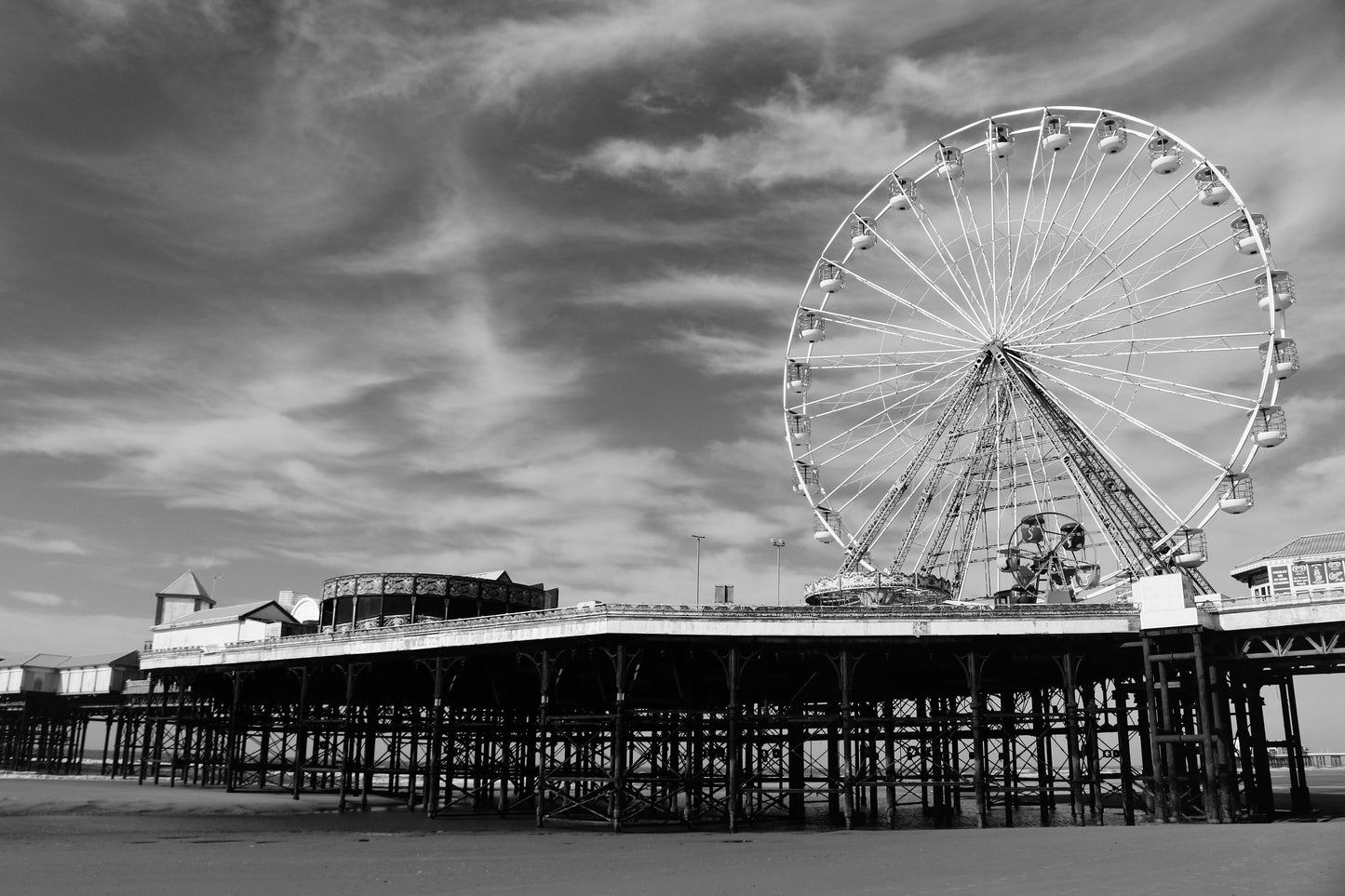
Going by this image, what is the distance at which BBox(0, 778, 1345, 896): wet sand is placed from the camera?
24812 mm

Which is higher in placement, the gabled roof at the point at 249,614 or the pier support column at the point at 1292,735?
the gabled roof at the point at 249,614

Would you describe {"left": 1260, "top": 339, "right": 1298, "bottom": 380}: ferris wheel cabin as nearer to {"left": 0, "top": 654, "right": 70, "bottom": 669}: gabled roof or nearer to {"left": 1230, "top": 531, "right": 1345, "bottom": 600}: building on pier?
{"left": 1230, "top": 531, "right": 1345, "bottom": 600}: building on pier

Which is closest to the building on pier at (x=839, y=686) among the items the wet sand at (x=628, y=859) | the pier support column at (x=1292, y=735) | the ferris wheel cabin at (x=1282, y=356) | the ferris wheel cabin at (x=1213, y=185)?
the pier support column at (x=1292, y=735)

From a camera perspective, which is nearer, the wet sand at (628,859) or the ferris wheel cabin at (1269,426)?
the wet sand at (628,859)

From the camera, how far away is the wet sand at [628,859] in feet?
81.4

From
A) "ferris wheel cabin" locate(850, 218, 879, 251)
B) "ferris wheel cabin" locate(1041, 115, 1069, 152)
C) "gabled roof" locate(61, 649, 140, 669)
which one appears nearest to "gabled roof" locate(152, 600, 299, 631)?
"gabled roof" locate(61, 649, 140, 669)

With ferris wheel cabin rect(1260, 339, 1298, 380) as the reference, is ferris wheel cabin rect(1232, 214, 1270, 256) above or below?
above

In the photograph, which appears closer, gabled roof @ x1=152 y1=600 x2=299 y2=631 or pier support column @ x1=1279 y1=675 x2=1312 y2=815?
pier support column @ x1=1279 y1=675 x2=1312 y2=815

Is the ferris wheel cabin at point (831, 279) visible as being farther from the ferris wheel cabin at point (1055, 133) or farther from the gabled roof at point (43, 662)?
the gabled roof at point (43, 662)

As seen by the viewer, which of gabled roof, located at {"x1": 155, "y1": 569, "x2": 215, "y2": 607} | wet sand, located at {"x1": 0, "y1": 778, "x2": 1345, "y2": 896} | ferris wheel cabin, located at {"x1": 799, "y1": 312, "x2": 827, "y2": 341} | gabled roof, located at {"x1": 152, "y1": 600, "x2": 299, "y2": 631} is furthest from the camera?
gabled roof, located at {"x1": 155, "y1": 569, "x2": 215, "y2": 607}

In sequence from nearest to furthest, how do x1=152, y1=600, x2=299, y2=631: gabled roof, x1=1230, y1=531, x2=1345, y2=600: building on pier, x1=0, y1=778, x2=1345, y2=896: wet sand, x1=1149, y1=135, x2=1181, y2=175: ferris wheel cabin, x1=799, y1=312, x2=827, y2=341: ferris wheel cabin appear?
1. x1=0, y1=778, x2=1345, y2=896: wet sand
2. x1=1230, y1=531, x2=1345, y2=600: building on pier
3. x1=1149, y1=135, x2=1181, y2=175: ferris wheel cabin
4. x1=799, y1=312, x2=827, y2=341: ferris wheel cabin
5. x1=152, y1=600, x2=299, y2=631: gabled roof

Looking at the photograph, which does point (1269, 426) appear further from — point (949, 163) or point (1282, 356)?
point (949, 163)

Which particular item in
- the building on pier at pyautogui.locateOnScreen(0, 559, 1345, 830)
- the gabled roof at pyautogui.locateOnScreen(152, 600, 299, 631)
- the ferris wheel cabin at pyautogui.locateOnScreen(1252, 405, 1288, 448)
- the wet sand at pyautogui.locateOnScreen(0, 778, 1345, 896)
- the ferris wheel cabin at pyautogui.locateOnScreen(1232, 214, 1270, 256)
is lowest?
the wet sand at pyautogui.locateOnScreen(0, 778, 1345, 896)

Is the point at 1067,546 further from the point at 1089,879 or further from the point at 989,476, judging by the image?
the point at 1089,879
